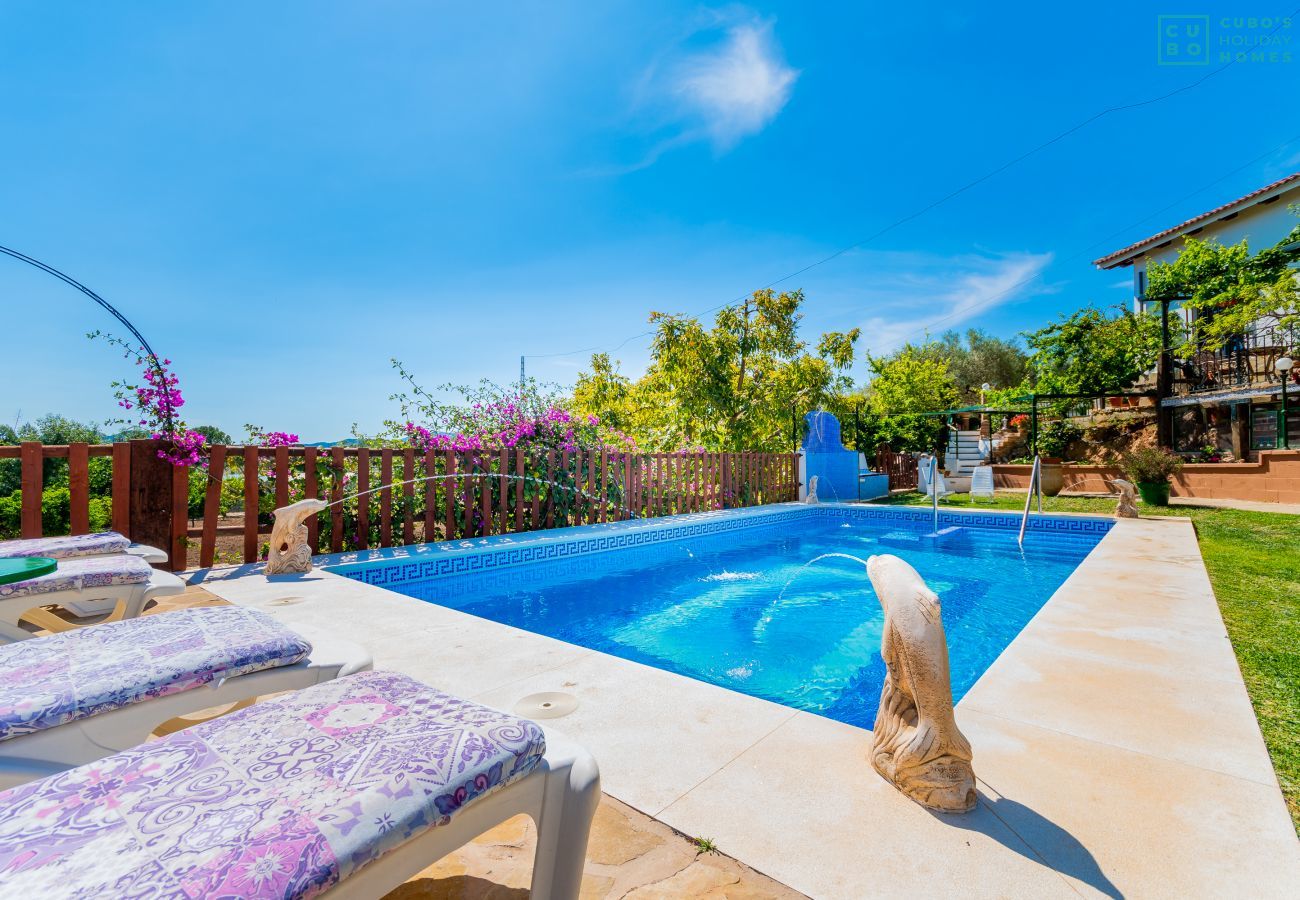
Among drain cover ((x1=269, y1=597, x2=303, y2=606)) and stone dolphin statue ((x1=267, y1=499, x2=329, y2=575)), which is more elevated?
stone dolphin statue ((x1=267, y1=499, x2=329, y2=575))

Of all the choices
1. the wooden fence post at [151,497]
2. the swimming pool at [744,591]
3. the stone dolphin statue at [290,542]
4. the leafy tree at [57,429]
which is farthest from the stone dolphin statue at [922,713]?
the leafy tree at [57,429]

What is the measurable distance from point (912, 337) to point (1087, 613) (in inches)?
1178

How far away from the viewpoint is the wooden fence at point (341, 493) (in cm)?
432

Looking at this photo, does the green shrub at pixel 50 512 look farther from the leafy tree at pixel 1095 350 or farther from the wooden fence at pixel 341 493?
the leafy tree at pixel 1095 350

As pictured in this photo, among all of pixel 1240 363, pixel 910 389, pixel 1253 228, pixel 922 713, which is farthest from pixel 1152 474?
pixel 910 389

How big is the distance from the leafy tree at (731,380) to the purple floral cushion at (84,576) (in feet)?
31.5

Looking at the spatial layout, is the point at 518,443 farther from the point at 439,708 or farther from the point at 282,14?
the point at 439,708

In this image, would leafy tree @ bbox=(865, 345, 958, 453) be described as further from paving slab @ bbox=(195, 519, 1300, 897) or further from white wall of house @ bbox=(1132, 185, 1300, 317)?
paving slab @ bbox=(195, 519, 1300, 897)

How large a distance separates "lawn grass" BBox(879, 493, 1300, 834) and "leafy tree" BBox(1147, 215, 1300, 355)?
6.19 m

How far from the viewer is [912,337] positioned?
30219 millimetres

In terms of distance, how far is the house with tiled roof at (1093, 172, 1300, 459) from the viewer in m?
13.3

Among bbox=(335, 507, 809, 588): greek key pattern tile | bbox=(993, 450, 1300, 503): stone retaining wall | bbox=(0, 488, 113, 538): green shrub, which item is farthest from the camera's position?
bbox=(993, 450, 1300, 503): stone retaining wall

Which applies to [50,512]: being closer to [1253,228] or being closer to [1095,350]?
[1095,350]

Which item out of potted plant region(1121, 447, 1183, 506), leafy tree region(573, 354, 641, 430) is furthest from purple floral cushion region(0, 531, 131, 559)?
potted plant region(1121, 447, 1183, 506)
